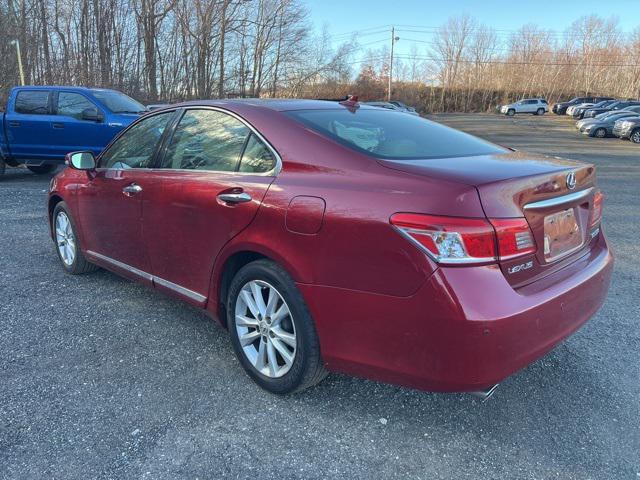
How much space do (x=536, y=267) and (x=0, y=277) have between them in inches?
180

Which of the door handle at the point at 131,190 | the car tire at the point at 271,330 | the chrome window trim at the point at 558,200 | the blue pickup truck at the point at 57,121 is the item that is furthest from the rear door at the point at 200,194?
the blue pickup truck at the point at 57,121

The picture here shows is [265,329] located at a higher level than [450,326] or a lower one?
lower

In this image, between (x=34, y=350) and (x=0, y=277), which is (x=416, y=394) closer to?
(x=34, y=350)

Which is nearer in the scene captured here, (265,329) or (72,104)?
(265,329)

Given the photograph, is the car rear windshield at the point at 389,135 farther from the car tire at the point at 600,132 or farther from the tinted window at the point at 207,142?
the car tire at the point at 600,132

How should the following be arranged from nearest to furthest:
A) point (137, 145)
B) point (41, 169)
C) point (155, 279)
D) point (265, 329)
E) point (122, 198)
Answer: point (265, 329)
point (155, 279)
point (122, 198)
point (137, 145)
point (41, 169)

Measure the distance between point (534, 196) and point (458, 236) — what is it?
51 cm

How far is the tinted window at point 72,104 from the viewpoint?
9555 millimetres

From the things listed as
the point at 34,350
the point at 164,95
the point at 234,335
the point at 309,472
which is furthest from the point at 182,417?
the point at 164,95

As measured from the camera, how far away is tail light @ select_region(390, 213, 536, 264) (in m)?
2.00

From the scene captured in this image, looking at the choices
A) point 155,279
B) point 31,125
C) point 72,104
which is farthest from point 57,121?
point 155,279

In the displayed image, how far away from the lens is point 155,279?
351cm

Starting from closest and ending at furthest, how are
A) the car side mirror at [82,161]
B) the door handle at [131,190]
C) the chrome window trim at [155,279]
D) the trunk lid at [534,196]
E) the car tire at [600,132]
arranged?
the trunk lid at [534,196] → the chrome window trim at [155,279] → the door handle at [131,190] → the car side mirror at [82,161] → the car tire at [600,132]

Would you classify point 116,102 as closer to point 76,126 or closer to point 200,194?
point 76,126
